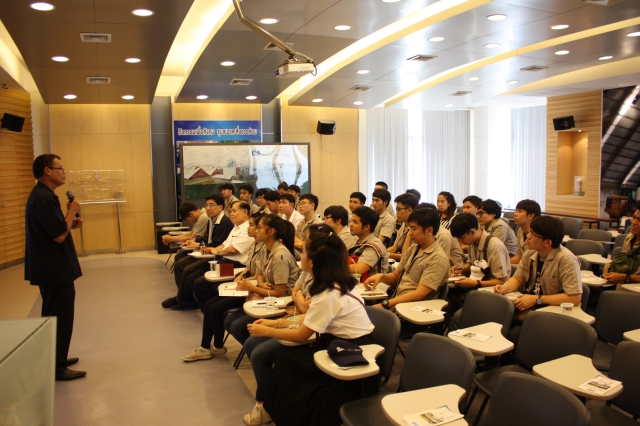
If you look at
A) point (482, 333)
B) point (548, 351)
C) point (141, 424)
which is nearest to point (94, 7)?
point (141, 424)

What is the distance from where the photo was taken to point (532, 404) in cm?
224

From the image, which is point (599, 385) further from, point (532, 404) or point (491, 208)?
point (491, 208)

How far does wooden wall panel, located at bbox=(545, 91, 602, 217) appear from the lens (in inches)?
423

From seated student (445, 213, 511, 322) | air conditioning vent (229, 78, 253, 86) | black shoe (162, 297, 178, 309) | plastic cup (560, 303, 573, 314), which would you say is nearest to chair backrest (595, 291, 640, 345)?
plastic cup (560, 303, 573, 314)

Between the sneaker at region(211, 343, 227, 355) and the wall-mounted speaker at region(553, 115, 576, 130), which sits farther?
the wall-mounted speaker at region(553, 115, 576, 130)

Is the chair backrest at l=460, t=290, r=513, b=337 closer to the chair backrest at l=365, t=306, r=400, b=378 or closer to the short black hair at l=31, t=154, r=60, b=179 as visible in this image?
the chair backrest at l=365, t=306, r=400, b=378

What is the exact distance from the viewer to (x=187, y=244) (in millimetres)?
7055

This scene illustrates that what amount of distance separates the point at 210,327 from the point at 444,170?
39.2 feet

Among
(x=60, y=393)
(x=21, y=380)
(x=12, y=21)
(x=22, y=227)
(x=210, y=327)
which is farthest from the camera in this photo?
(x=22, y=227)

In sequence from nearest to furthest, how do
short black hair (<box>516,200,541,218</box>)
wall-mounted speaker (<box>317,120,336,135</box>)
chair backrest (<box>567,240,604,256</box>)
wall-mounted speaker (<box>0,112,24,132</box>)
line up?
short black hair (<box>516,200,541,218</box>) → chair backrest (<box>567,240,604,256</box>) → wall-mounted speaker (<box>0,112,24,132</box>) → wall-mounted speaker (<box>317,120,336,135</box>)

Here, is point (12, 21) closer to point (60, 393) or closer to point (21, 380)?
point (60, 393)

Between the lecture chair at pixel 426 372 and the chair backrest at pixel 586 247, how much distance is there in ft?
13.0

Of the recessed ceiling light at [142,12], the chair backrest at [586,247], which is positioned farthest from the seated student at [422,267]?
the recessed ceiling light at [142,12]

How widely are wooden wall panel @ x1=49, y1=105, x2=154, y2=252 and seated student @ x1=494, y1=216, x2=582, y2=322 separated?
9.18 m
